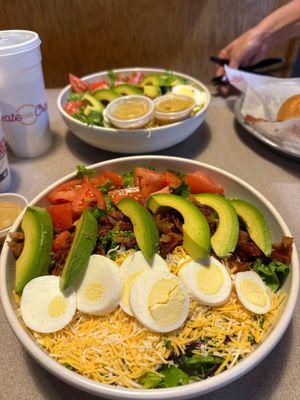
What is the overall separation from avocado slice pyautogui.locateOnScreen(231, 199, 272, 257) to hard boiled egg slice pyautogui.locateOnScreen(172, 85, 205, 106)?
88cm

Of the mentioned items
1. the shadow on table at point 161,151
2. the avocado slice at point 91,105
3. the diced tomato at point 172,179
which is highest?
the avocado slice at point 91,105

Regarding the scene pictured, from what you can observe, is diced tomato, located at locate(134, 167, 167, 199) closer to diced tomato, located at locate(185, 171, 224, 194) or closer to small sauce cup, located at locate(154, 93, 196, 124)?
diced tomato, located at locate(185, 171, 224, 194)

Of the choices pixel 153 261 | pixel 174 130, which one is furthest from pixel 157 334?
pixel 174 130

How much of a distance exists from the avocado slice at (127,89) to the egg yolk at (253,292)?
125 centimetres

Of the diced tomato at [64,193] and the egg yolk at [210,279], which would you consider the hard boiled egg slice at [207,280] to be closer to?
the egg yolk at [210,279]

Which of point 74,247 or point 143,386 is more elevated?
point 74,247

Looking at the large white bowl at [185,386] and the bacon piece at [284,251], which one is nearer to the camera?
the large white bowl at [185,386]

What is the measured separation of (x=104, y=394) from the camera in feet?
2.44

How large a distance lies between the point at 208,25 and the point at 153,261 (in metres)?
1.90

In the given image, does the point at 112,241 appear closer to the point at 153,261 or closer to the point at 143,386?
the point at 153,261

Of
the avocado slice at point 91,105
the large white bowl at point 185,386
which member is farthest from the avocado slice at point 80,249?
the avocado slice at point 91,105

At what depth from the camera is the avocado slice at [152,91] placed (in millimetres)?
1892

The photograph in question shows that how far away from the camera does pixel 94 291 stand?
94 cm

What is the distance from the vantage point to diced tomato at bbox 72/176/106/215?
3.92 feet
